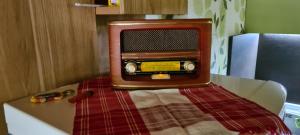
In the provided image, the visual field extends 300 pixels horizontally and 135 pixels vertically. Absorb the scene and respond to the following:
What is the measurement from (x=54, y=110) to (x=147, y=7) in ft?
1.32

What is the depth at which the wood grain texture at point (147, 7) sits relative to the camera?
691 mm

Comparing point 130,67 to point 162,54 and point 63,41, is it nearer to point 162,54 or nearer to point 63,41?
point 162,54

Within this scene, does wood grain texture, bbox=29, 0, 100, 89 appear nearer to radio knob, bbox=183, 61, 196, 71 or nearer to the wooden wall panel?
the wooden wall panel

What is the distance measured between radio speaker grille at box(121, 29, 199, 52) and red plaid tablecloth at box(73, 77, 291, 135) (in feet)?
0.40

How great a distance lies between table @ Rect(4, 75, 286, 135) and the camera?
1.68ft

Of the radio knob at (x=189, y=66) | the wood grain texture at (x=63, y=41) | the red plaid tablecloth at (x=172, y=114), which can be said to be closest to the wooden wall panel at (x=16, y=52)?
the wood grain texture at (x=63, y=41)

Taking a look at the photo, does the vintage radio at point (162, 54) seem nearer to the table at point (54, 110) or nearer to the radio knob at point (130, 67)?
the radio knob at point (130, 67)

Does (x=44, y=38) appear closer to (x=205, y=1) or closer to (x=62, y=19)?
(x=62, y=19)

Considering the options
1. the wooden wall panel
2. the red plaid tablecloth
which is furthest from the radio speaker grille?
the wooden wall panel

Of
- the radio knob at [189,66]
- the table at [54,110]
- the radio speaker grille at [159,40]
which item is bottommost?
the table at [54,110]

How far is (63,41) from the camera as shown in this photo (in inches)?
31.0

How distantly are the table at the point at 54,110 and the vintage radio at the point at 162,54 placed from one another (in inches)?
5.4

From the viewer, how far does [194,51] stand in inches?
28.1

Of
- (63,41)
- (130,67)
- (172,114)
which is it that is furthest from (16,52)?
(172,114)
